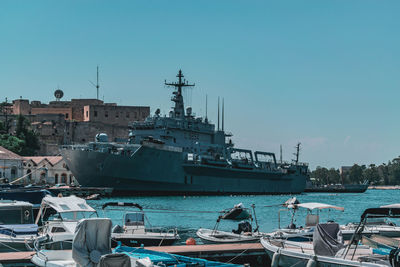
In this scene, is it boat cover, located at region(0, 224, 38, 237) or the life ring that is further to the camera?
the life ring

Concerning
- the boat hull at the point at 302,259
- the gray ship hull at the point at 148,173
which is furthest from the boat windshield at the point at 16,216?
the gray ship hull at the point at 148,173

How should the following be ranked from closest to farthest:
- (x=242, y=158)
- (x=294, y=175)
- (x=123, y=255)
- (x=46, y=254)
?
1. (x=123, y=255)
2. (x=46, y=254)
3. (x=242, y=158)
4. (x=294, y=175)

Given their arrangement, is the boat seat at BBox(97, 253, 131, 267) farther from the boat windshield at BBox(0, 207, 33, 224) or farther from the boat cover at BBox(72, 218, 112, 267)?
the boat windshield at BBox(0, 207, 33, 224)

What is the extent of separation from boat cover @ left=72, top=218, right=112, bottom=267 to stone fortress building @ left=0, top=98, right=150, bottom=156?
271 ft

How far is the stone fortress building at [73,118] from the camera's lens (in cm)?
10125

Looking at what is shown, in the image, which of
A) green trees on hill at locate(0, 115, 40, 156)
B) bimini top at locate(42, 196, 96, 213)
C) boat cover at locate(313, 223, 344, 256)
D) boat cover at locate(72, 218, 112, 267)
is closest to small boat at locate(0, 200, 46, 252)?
bimini top at locate(42, 196, 96, 213)

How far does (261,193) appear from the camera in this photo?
254ft

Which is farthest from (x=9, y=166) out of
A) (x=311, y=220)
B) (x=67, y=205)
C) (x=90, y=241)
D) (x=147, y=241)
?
(x=90, y=241)

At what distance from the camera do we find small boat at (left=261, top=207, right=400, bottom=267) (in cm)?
1323

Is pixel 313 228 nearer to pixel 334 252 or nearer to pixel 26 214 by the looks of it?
pixel 334 252

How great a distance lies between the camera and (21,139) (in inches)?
3691

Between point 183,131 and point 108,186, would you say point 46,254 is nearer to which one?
point 108,186

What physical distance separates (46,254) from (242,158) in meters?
61.6

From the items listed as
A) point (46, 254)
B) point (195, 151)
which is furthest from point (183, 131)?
point (46, 254)
